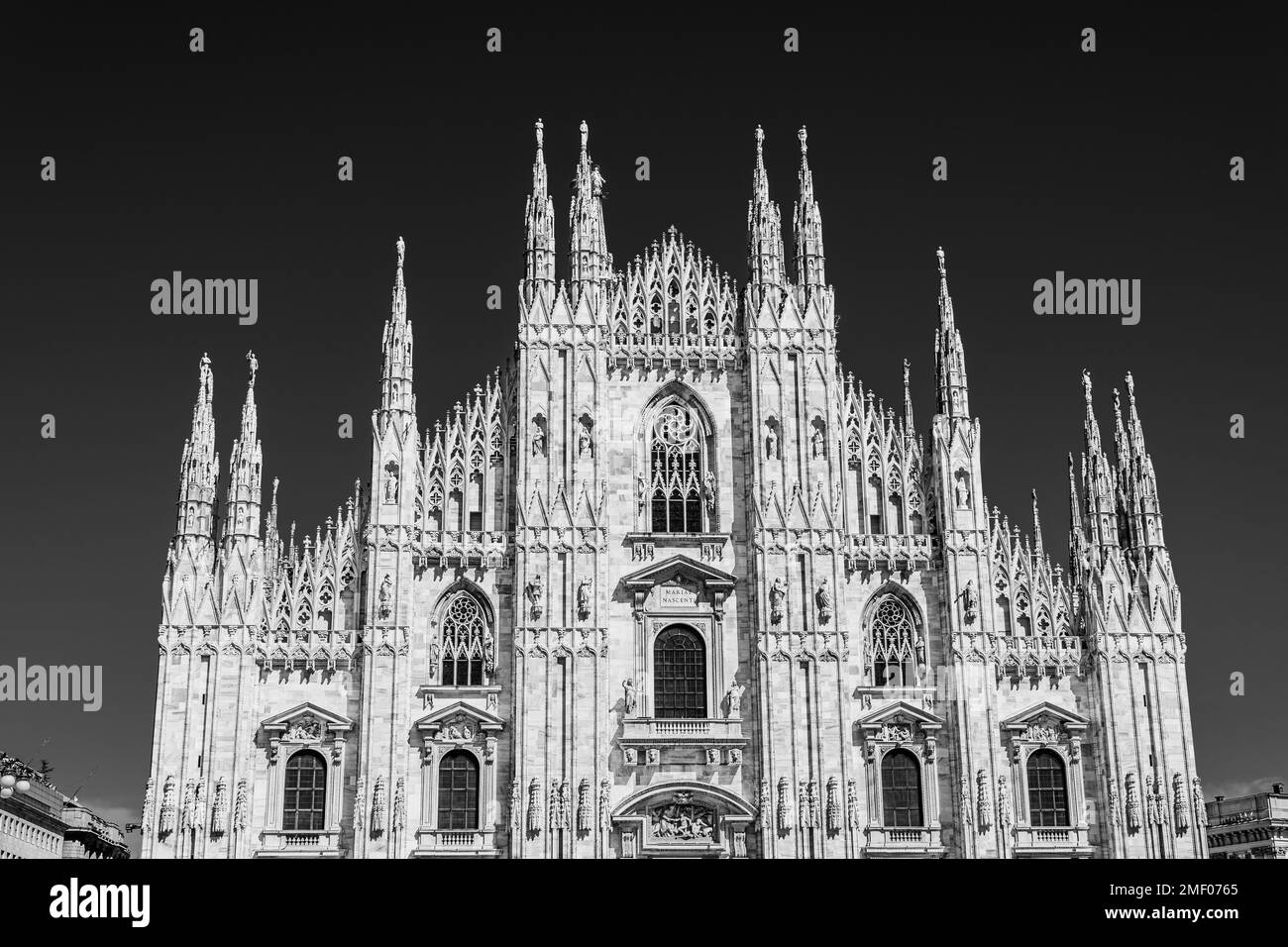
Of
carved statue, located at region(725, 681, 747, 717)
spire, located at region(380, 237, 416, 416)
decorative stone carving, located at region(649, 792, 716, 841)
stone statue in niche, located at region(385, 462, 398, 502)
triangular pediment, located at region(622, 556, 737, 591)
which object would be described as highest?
spire, located at region(380, 237, 416, 416)

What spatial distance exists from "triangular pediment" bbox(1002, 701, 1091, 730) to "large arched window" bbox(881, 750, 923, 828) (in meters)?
3.26

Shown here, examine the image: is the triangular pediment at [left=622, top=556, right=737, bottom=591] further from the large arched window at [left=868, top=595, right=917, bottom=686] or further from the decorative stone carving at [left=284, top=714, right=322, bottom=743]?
the decorative stone carving at [left=284, top=714, right=322, bottom=743]

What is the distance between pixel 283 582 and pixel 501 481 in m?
7.70

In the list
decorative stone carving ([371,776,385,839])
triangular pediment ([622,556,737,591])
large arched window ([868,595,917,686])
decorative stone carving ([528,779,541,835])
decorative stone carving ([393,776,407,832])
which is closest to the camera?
decorative stone carving ([371,776,385,839])

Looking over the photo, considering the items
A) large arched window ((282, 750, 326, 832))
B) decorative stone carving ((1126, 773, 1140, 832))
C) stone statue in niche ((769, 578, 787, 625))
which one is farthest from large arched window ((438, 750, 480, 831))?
decorative stone carving ((1126, 773, 1140, 832))

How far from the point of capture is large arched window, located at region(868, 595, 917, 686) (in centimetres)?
5125

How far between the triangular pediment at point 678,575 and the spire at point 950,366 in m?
9.59

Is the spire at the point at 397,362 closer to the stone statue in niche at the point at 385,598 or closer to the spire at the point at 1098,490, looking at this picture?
the stone statue in niche at the point at 385,598

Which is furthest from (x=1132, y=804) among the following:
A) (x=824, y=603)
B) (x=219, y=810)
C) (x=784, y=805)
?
(x=219, y=810)

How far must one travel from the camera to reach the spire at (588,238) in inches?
2119

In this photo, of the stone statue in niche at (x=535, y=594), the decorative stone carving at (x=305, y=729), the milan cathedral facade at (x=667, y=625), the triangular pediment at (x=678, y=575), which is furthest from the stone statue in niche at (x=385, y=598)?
the triangular pediment at (x=678, y=575)
